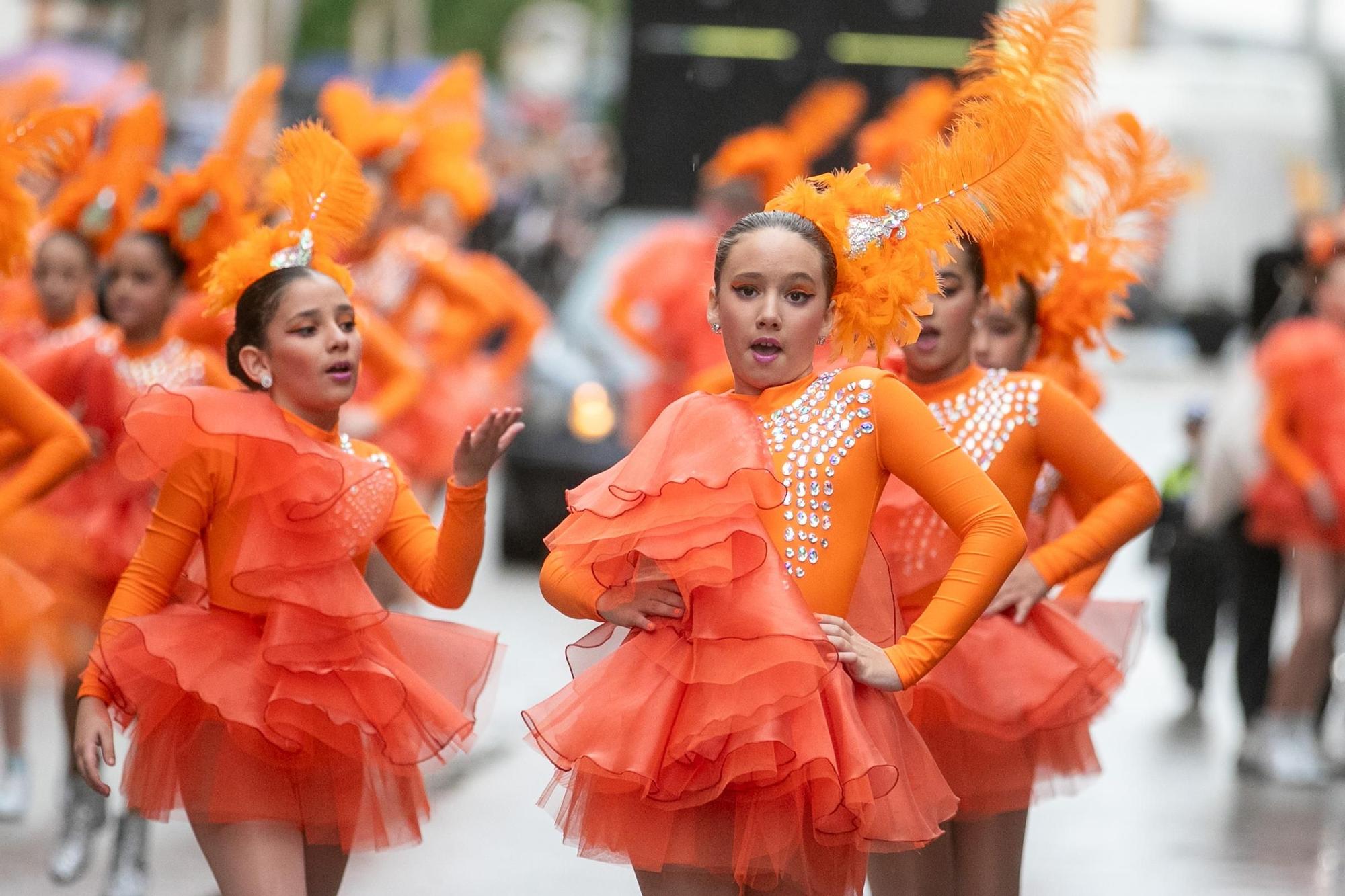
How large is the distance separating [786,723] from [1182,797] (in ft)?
16.8

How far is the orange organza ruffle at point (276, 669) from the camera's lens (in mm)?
4332

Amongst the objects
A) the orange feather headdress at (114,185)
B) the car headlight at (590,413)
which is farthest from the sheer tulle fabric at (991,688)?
the car headlight at (590,413)

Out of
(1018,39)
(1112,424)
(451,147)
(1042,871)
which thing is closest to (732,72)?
(451,147)

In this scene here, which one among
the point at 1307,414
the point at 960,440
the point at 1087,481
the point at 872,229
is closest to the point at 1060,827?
the point at 1307,414

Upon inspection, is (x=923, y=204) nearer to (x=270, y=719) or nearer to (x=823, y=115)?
(x=270, y=719)

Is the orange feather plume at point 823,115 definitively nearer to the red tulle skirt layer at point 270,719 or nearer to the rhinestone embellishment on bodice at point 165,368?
the rhinestone embellishment on bodice at point 165,368

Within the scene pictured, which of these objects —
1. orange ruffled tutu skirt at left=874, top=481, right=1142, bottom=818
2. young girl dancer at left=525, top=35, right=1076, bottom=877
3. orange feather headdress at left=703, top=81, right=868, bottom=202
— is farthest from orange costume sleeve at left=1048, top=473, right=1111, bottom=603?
orange feather headdress at left=703, top=81, right=868, bottom=202

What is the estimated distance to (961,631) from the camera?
398 cm

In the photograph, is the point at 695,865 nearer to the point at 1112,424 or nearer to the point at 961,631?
the point at 961,631

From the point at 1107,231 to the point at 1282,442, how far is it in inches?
127

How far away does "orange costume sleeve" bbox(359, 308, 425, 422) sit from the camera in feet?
25.5

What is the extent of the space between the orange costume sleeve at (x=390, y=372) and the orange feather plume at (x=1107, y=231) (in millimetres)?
2879

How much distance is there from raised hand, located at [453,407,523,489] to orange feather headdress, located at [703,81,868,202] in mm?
3618

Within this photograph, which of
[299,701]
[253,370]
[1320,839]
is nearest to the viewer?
[299,701]
